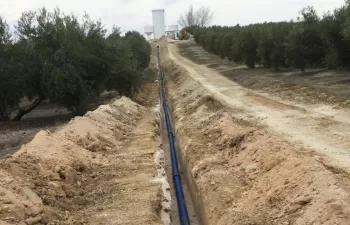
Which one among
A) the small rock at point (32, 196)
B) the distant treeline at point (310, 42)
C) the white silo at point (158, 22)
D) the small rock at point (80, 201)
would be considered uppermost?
the white silo at point (158, 22)

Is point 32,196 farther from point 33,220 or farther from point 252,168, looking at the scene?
point 252,168

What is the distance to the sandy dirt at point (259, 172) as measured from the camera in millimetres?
7453

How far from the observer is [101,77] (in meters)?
28.0

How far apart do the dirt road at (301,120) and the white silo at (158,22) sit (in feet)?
333

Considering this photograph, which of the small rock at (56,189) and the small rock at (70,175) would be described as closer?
the small rock at (56,189)

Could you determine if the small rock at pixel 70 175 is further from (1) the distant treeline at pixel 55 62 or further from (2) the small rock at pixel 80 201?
(1) the distant treeline at pixel 55 62

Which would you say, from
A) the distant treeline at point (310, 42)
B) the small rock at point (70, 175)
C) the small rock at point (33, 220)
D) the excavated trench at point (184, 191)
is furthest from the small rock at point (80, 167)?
the distant treeline at point (310, 42)

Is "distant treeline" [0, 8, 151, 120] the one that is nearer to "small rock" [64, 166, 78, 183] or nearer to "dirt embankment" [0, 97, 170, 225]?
"dirt embankment" [0, 97, 170, 225]

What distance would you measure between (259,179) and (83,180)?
4.92 metres

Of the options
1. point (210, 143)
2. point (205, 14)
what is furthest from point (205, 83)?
point (205, 14)

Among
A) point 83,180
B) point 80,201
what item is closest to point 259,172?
point 80,201

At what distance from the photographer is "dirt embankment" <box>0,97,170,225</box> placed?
29.5 ft

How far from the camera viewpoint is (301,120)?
14.9 metres

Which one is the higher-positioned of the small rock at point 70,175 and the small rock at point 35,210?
the small rock at point 35,210
